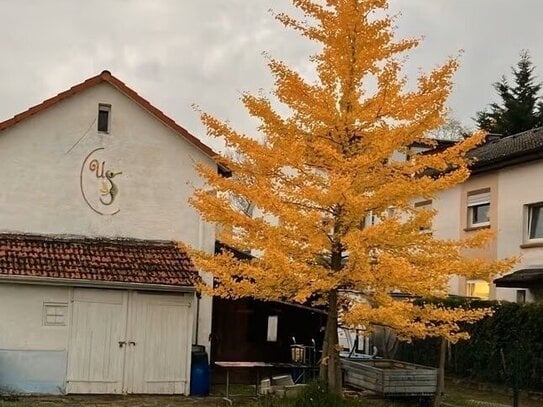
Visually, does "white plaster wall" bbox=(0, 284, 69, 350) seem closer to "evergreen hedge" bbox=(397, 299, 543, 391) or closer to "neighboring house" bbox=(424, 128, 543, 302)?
"evergreen hedge" bbox=(397, 299, 543, 391)

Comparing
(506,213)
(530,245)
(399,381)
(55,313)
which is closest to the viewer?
(399,381)

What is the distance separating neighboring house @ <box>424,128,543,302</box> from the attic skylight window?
992 cm

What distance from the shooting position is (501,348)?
20.3 metres

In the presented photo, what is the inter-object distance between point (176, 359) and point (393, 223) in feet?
24.2

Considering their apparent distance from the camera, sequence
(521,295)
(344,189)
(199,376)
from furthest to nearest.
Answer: (521,295) < (199,376) < (344,189)

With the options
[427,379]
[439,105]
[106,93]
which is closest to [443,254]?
[439,105]

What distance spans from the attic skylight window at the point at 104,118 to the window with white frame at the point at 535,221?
13313mm

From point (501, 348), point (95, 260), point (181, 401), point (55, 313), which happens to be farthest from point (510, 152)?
point (55, 313)

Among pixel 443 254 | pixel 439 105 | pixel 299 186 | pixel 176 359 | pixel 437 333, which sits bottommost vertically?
pixel 176 359

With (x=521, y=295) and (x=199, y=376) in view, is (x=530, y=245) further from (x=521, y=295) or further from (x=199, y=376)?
(x=199, y=376)

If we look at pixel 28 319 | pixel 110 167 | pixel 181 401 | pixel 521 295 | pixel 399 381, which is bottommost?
pixel 181 401

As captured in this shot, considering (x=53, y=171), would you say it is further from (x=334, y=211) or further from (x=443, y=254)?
(x=443, y=254)

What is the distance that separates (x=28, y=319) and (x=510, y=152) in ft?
52.6

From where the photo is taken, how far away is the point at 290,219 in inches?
525
